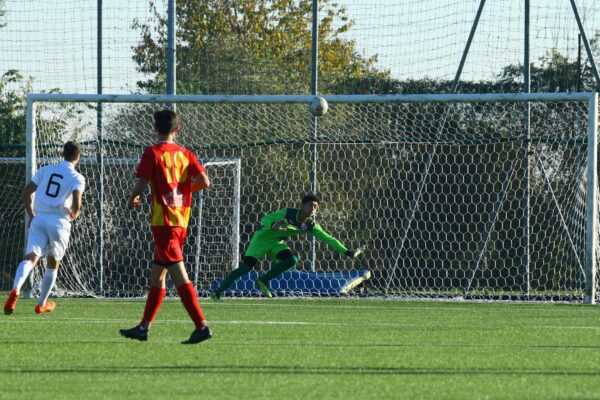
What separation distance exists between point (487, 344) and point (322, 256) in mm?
10912

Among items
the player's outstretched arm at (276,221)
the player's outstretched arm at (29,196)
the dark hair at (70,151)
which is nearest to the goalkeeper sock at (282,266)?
the player's outstretched arm at (276,221)

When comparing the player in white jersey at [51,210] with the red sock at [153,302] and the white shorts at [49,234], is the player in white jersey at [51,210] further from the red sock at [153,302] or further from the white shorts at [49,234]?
the red sock at [153,302]

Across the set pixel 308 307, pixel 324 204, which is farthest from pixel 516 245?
pixel 308 307

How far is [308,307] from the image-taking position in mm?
15180

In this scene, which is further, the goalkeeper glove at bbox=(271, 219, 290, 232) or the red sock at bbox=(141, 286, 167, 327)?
the goalkeeper glove at bbox=(271, 219, 290, 232)

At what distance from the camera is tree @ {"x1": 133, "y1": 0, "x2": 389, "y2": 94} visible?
20281 millimetres

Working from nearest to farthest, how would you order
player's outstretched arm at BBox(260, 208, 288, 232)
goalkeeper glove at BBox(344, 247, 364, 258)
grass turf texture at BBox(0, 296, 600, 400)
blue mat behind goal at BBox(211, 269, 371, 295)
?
grass turf texture at BBox(0, 296, 600, 400), goalkeeper glove at BBox(344, 247, 364, 258), player's outstretched arm at BBox(260, 208, 288, 232), blue mat behind goal at BBox(211, 269, 371, 295)

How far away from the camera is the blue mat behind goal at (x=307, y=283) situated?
18297 millimetres

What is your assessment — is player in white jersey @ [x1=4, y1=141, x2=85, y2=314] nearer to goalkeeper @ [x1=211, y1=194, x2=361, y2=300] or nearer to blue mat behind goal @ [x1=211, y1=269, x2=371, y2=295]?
goalkeeper @ [x1=211, y1=194, x2=361, y2=300]

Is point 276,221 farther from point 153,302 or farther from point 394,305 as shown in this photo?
point 153,302

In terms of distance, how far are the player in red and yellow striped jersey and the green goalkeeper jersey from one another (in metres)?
6.94

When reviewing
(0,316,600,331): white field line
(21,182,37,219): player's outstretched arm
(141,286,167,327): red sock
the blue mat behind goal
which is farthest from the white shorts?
the blue mat behind goal

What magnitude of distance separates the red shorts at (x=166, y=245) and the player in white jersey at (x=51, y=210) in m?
3.50

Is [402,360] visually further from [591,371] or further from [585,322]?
[585,322]
